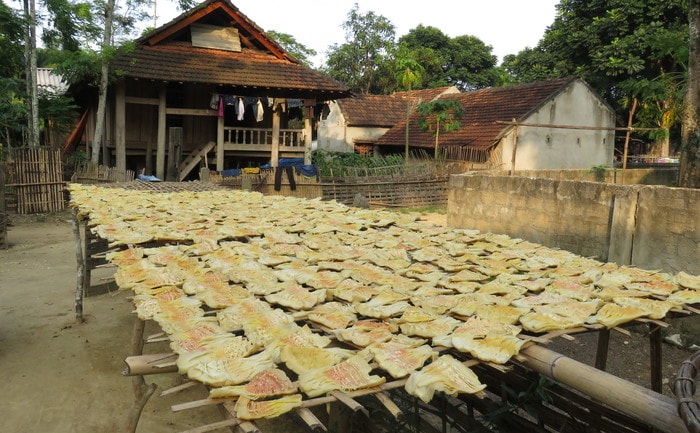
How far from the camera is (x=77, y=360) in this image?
20.5ft

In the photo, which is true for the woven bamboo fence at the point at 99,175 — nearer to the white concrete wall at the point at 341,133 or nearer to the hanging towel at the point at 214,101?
the hanging towel at the point at 214,101

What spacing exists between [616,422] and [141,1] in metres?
17.5

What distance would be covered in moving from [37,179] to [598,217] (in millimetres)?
14345

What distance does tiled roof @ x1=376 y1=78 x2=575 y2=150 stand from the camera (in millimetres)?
20797

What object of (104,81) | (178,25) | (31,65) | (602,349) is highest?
(178,25)

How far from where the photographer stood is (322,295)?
112 inches

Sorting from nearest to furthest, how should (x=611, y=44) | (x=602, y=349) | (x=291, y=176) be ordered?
(x=602, y=349) < (x=291, y=176) < (x=611, y=44)

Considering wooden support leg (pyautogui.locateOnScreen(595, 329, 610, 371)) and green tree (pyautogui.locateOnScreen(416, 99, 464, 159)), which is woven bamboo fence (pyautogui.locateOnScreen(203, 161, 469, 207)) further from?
wooden support leg (pyautogui.locateOnScreen(595, 329, 610, 371))

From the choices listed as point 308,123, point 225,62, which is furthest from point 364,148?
point 225,62

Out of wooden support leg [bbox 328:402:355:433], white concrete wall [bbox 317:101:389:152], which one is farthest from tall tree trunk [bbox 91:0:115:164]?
white concrete wall [bbox 317:101:389:152]

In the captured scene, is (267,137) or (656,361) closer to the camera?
(656,361)

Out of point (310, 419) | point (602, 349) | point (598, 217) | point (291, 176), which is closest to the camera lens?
point (310, 419)

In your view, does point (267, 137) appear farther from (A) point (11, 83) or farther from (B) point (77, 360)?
(B) point (77, 360)

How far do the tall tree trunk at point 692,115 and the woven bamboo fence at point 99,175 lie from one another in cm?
1254
